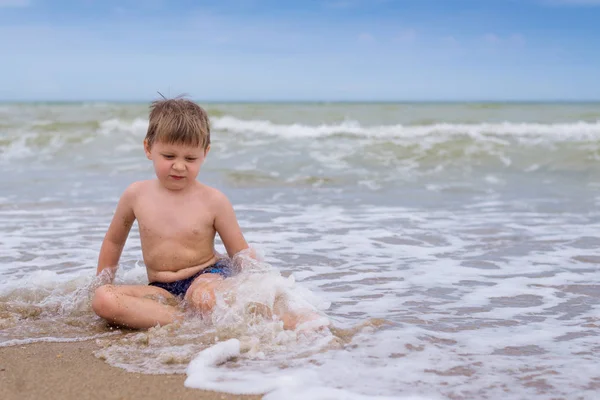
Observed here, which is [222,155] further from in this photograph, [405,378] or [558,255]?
[405,378]

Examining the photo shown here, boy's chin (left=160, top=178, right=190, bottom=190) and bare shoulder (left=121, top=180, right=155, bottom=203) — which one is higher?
boy's chin (left=160, top=178, right=190, bottom=190)

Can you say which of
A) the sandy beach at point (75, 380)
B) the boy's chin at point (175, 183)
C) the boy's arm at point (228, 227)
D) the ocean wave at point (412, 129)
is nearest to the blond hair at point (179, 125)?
the boy's chin at point (175, 183)

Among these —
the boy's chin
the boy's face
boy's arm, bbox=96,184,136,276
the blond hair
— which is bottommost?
boy's arm, bbox=96,184,136,276

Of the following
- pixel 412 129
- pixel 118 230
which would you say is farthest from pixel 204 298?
pixel 412 129

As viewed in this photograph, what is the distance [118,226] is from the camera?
3662mm

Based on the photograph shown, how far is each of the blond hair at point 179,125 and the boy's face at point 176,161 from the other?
29 mm

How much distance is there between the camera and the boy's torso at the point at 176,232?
3547 millimetres

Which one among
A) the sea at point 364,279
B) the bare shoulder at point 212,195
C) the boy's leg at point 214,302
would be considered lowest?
the sea at point 364,279

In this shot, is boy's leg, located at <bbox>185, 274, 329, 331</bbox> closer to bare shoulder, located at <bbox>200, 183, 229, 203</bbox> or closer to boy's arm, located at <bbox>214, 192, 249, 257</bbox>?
boy's arm, located at <bbox>214, 192, 249, 257</bbox>

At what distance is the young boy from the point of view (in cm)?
344

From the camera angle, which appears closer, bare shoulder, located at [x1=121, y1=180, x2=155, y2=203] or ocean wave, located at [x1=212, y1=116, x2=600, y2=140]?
bare shoulder, located at [x1=121, y1=180, x2=155, y2=203]

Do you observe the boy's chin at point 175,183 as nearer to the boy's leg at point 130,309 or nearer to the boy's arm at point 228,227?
the boy's arm at point 228,227

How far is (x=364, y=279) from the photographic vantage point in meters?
4.24

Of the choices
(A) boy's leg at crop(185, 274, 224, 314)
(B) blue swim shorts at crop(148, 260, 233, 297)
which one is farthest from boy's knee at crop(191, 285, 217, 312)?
(B) blue swim shorts at crop(148, 260, 233, 297)
